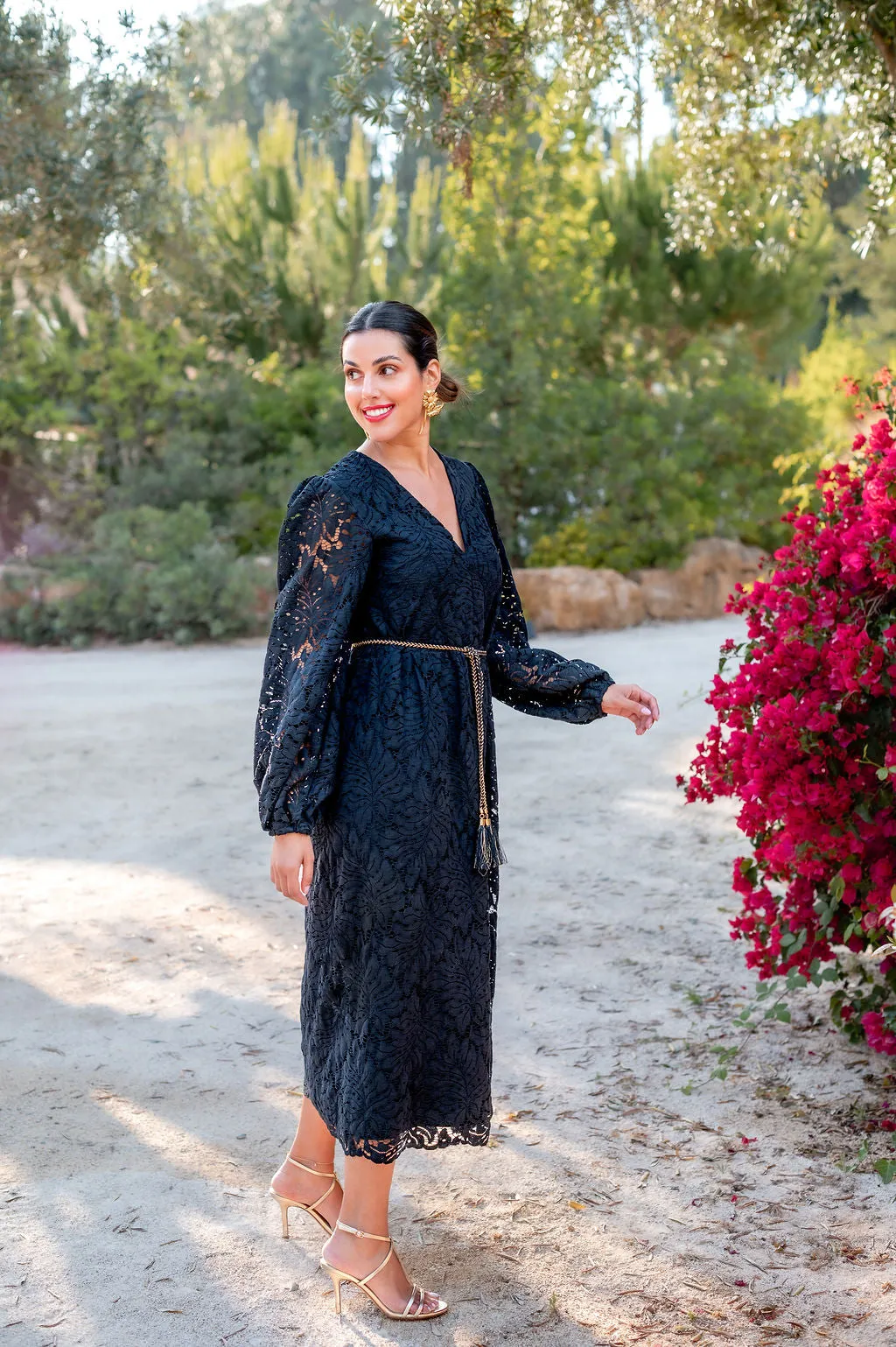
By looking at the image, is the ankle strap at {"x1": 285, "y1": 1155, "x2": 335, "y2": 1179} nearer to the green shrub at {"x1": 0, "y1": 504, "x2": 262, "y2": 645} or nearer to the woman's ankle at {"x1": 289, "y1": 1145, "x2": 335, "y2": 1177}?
the woman's ankle at {"x1": 289, "y1": 1145, "x2": 335, "y2": 1177}

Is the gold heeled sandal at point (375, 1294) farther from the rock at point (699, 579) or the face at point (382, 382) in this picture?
the rock at point (699, 579)

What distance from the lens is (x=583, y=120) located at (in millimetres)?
12484

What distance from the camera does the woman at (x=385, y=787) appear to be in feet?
7.11

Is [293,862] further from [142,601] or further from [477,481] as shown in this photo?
[142,601]

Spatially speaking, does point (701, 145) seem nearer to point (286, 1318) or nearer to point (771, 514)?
point (286, 1318)

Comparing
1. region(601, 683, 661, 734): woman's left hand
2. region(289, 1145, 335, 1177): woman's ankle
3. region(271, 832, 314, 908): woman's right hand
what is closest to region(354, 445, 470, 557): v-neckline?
region(601, 683, 661, 734): woman's left hand

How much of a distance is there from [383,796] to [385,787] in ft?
0.05

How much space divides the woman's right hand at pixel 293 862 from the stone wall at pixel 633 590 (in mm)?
9404

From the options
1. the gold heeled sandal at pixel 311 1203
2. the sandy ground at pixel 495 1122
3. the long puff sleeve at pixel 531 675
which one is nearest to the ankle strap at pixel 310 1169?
the gold heeled sandal at pixel 311 1203

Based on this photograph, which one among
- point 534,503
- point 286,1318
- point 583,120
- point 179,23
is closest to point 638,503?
point 534,503

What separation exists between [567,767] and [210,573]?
559 cm

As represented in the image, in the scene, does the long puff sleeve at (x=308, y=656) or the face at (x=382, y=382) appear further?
the face at (x=382, y=382)

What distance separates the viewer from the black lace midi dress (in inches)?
85.2

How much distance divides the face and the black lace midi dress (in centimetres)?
7
